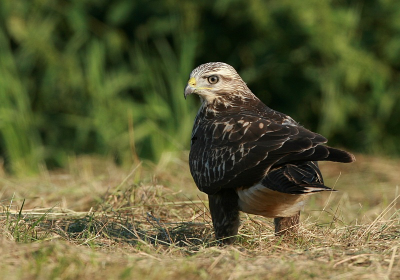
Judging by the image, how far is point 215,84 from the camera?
571 cm

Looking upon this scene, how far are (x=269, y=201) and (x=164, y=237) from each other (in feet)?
3.29

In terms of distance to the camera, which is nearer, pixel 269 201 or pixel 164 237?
pixel 269 201

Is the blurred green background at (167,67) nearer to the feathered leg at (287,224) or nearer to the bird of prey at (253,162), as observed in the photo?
the bird of prey at (253,162)

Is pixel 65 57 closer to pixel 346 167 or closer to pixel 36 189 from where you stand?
pixel 36 189

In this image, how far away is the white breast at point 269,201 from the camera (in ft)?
15.0

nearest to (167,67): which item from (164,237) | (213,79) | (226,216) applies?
(213,79)

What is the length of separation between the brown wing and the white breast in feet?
0.25

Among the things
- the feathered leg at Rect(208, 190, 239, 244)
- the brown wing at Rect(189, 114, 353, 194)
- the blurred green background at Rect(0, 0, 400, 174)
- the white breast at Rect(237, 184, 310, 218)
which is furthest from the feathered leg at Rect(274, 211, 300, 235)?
the blurred green background at Rect(0, 0, 400, 174)

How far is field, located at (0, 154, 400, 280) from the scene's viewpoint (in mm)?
3701

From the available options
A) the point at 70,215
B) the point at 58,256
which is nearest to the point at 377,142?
the point at 70,215

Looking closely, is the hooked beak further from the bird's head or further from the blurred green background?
the blurred green background

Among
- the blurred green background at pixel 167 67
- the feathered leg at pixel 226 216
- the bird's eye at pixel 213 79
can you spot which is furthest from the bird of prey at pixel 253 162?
the blurred green background at pixel 167 67

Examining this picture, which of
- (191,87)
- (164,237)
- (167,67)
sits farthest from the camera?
(167,67)

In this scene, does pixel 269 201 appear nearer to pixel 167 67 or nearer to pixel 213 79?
pixel 213 79
